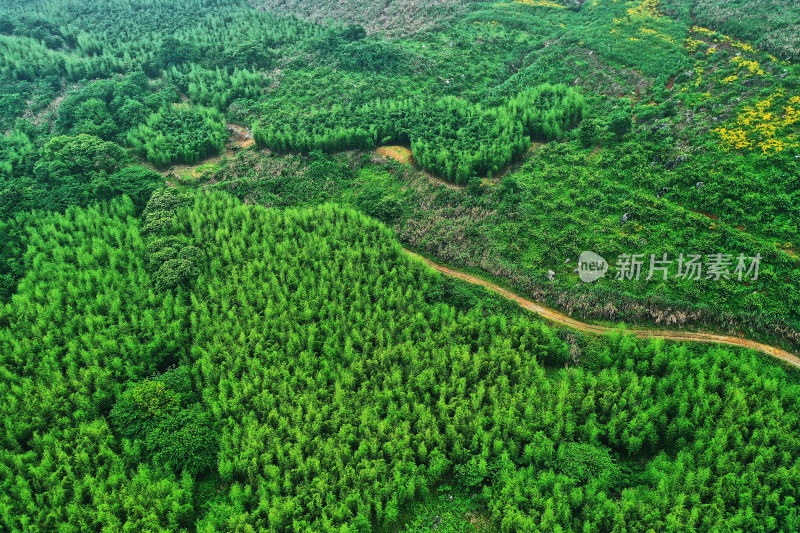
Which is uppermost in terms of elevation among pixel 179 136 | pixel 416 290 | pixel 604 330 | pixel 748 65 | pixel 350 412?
pixel 748 65

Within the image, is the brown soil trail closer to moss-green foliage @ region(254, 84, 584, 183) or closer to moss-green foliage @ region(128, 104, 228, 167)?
moss-green foliage @ region(254, 84, 584, 183)

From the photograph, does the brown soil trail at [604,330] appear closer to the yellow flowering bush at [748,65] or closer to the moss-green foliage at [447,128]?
the moss-green foliage at [447,128]

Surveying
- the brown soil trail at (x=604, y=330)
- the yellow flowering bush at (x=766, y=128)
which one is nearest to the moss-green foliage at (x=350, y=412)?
the brown soil trail at (x=604, y=330)

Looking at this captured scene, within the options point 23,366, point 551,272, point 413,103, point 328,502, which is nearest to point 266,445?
point 328,502

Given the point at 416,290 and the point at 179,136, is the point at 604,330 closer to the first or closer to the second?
the point at 416,290

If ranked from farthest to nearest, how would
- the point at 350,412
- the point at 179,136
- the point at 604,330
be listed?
the point at 179,136
the point at 604,330
the point at 350,412

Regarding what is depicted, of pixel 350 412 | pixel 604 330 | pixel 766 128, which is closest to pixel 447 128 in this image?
pixel 766 128
